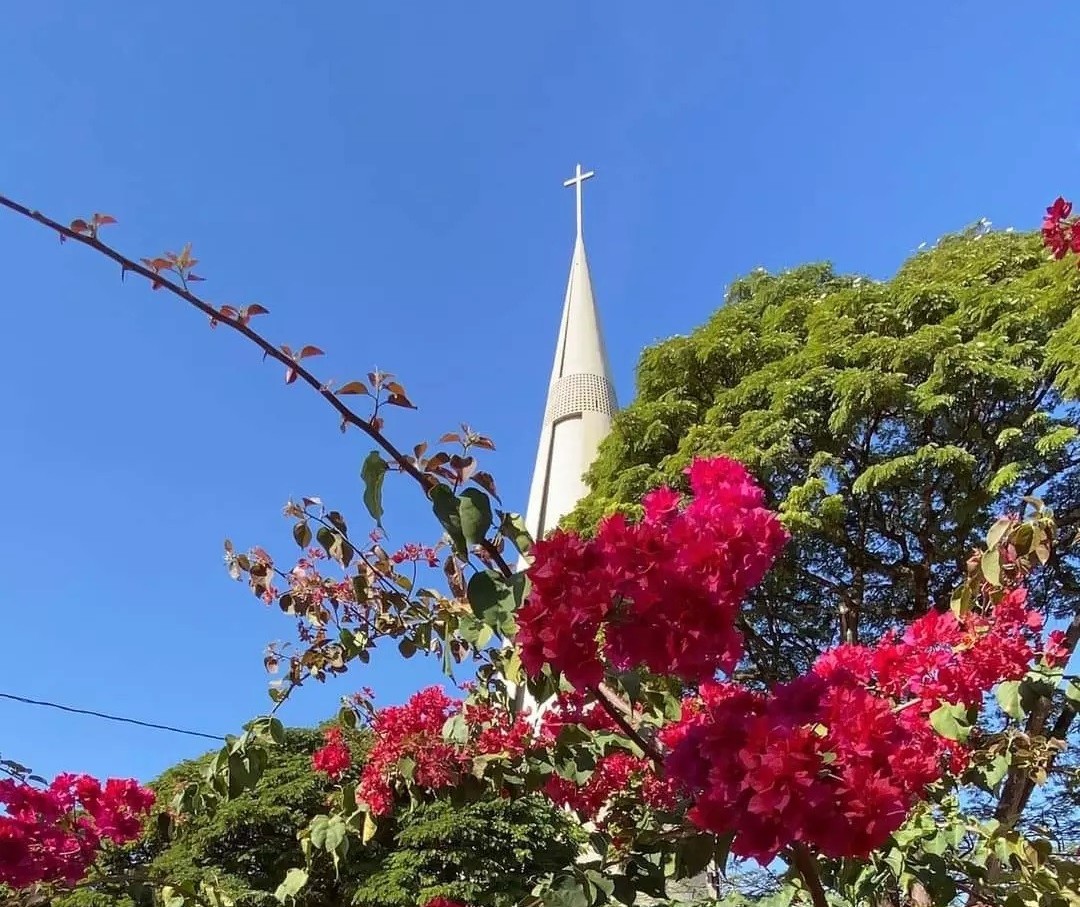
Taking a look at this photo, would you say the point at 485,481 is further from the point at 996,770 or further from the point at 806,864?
the point at 996,770

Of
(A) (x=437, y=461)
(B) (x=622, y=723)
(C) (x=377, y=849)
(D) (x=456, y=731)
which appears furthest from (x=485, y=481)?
(C) (x=377, y=849)

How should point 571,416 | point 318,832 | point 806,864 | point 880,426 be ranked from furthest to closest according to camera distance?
point 571,416 < point 880,426 < point 318,832 < point 806,864

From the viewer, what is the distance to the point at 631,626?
129 cm

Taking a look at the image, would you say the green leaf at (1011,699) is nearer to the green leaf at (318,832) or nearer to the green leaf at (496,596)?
the green leaf at (496,596)

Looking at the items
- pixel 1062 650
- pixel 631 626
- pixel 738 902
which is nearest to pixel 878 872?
pixel 738 902

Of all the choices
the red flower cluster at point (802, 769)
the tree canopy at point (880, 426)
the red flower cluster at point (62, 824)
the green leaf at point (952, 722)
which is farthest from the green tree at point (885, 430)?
the red flower cluster at point (802, 769)

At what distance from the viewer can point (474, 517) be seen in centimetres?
126

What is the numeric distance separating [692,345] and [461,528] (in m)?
7.76

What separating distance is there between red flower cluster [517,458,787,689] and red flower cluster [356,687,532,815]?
0.96 meters

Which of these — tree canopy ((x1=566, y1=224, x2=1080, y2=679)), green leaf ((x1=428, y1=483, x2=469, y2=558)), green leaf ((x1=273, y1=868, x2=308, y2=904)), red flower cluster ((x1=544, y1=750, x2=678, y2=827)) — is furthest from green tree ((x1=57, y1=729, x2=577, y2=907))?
green leaf ((x1=428, y1=483, x2=469, y2=558))

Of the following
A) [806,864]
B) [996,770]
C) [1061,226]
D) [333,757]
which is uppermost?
[1061,226]

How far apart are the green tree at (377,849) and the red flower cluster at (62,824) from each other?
3.30m

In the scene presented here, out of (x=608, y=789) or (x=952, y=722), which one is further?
(x=608, y=789)

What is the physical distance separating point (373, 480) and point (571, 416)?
12.1 meters
